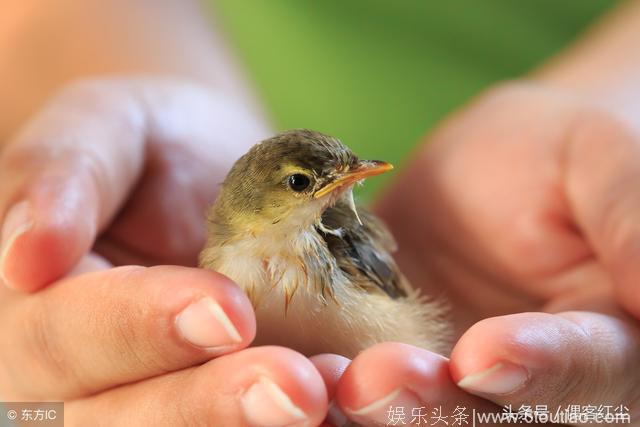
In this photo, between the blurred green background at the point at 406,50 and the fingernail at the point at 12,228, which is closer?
the fingernail at the point at 12,228

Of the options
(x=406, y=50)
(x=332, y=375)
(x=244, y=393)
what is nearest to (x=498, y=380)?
(x=332, y=375)

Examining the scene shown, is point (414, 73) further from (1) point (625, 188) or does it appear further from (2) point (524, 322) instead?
(2) point (524, 322)

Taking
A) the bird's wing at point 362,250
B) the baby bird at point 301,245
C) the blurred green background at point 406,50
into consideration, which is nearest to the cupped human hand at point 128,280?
the baby bird at point 301,245

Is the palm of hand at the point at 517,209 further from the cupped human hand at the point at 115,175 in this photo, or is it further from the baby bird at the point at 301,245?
the cupped human hand at the point at 115,175

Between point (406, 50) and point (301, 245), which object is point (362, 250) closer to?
point (301, 245)

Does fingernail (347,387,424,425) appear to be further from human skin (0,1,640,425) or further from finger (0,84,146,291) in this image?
finger (0,84,146,291)

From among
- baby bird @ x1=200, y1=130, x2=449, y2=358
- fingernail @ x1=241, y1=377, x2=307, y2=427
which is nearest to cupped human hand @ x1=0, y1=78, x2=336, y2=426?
fingernail @ x1=241, y1=377, x2=307, y2=427

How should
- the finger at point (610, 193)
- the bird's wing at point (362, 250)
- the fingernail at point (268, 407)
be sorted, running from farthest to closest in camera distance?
the finger at point (610, 193) < the bird's wing at point (362, 250) < the fingernail at point (268, 407)

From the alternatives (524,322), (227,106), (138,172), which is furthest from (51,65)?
(524,322)
